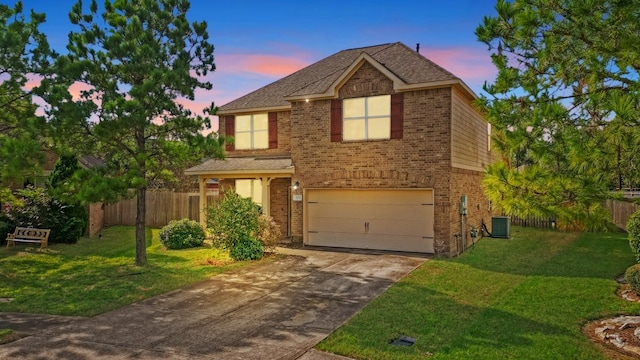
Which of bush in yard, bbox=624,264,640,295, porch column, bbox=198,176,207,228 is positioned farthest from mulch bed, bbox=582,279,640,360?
porch column, bbox=198,176,207,228

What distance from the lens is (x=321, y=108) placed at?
15680mm

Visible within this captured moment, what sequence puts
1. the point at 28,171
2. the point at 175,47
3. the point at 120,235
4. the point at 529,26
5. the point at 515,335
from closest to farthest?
1. the point at 529,26
2. the point at 515,335
3. the point at 28,171
4. the point at 175,47
5. the point at 120,235

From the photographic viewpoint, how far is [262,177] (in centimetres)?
1636

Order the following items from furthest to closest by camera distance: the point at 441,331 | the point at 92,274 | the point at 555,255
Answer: the point at 555,255, the point at 92,274, the point at 441,331

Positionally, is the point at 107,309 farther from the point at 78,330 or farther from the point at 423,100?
the point at 423,100

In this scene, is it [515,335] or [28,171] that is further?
[28,171]

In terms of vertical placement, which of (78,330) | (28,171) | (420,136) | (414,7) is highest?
(414,7)

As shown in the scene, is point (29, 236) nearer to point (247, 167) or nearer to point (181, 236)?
point (181, 236)

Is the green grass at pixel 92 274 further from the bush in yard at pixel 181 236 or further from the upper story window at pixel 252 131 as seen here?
the upper story window at pixel 252 131

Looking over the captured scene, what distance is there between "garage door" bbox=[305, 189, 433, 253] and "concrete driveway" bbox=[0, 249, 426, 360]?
121 inches

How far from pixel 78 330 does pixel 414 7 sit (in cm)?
1318

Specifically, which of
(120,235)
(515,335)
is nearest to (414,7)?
(515,335)

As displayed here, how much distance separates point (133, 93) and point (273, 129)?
730 centimetres

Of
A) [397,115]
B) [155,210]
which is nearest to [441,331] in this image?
[397,115]
